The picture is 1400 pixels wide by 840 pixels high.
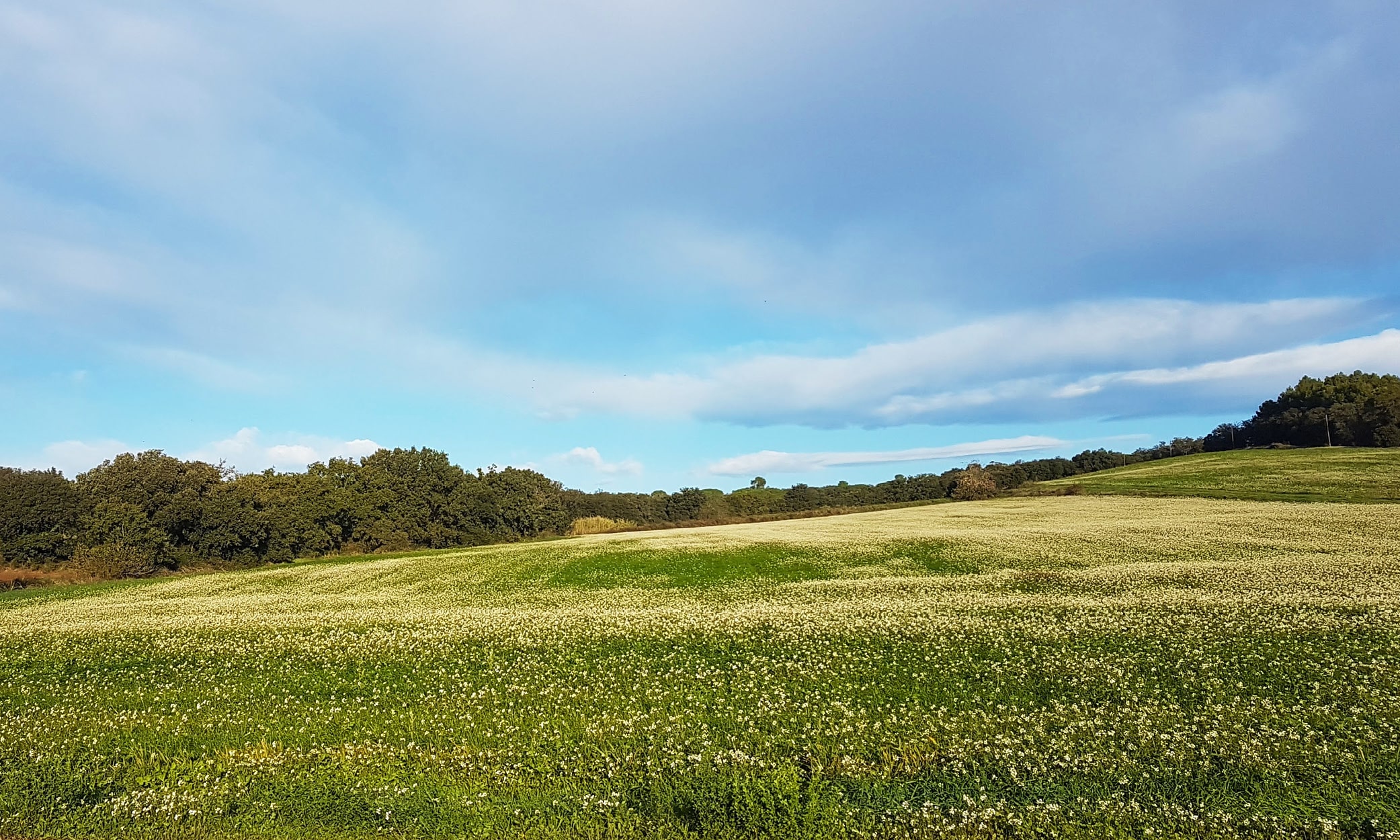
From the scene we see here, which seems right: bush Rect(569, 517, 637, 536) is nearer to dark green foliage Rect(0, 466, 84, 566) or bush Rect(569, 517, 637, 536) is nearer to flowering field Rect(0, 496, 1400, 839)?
dark green foliage Rect(0, 466, 84, 566)

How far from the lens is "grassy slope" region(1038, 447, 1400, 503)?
60.6 meters

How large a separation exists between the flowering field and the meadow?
0.07 m

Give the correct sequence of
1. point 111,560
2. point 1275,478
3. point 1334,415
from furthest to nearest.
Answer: point 1334,415
point 1275,478
point 111,560

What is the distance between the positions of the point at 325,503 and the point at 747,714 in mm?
76012

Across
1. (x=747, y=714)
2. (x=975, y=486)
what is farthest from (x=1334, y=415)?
(x=747, y=714)

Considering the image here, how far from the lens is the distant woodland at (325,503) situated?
200ft

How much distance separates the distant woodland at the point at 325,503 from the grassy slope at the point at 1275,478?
15217 millimetres

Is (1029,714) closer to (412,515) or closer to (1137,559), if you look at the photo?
(1137,559)

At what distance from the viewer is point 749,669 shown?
15414mm

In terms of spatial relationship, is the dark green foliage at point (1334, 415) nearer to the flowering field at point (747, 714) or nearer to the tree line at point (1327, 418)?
the tree line at point (1327, 418)

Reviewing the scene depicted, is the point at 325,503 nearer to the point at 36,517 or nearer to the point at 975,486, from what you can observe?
the point at 36,517

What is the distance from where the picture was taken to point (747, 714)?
12.3 metres

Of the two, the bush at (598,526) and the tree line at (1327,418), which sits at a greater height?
the tree line at (1327,418)

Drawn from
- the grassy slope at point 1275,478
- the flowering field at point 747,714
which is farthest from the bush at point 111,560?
the grassy slope at point 1275,478
